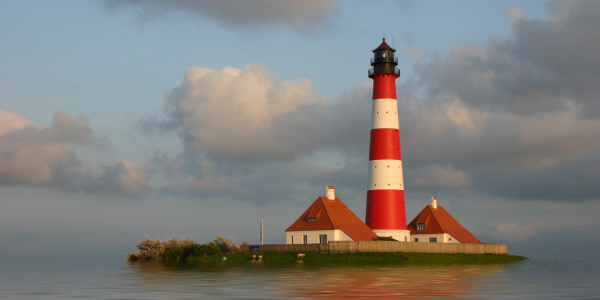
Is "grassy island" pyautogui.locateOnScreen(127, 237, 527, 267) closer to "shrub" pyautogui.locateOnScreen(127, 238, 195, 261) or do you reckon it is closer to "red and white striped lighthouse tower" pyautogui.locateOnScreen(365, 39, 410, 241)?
"shrub" pyautogui.locateOnScreen(127, 238, 195, 261)

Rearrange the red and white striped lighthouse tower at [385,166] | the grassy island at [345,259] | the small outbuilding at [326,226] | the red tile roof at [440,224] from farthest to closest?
1. the red tile roof at [440,224]
2. the red and white striped lighthouse tower at [385,166]
3. the small outbuilding at [326,226]
4. the grassy island at [345,259]

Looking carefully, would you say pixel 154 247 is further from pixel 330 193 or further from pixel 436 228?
pixel 436 228

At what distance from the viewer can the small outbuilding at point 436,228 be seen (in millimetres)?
74562

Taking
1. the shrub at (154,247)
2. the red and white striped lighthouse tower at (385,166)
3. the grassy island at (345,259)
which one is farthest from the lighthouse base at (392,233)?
the shrub at (154,247)

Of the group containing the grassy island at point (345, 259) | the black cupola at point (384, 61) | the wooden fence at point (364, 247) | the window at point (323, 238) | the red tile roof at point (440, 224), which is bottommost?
the grassy island at point (345, 259)

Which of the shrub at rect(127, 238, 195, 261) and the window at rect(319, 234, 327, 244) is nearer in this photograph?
the window at rect(319, 234, 327, 244)

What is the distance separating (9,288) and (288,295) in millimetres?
14173

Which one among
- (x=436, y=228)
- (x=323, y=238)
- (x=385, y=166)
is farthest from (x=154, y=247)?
(x=436, y=228)

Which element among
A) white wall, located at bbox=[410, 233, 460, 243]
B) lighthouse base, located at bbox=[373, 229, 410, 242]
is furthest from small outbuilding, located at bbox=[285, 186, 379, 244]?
white wall, located at bbox=[410, 233, 460, 243]

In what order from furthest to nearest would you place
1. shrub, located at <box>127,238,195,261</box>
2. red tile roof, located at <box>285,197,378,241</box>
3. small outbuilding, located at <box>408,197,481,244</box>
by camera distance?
small outbuilding, located at <box>408,197,481,244</box> → shrub, located at <box>127,238,195,261</box> → red tile roof, located at <box>285,197,378,241</box>

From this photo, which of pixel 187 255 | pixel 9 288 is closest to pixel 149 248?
pixel 187 255

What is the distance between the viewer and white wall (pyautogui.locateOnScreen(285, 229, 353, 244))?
61594 mm

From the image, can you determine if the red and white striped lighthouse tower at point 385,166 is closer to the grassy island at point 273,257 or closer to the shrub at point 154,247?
the grassy island at point 273,257

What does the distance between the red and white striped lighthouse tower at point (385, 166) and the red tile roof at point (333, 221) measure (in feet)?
6.05
